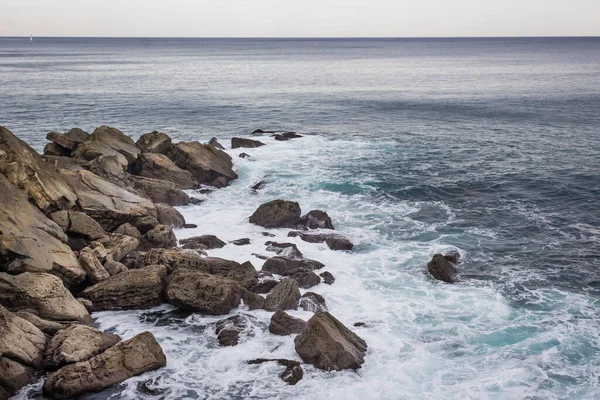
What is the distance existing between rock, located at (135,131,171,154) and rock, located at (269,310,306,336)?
2614 cm

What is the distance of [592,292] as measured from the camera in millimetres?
26844

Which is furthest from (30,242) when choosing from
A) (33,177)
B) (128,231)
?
(128,231)

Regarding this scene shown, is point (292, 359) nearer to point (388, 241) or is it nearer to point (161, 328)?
point (161, 328)

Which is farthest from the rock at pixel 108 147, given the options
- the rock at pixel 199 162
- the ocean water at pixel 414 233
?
the ocean water at pixel 414 233

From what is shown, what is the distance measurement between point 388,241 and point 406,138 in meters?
29.3

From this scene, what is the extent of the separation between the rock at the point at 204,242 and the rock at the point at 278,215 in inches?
153

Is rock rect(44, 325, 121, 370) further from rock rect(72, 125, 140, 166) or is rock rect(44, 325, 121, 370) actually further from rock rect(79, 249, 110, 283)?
rock rect(72, 125, 140, 166)

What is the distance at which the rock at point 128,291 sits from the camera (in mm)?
24234

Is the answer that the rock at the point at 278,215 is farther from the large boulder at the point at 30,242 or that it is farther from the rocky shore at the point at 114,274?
the large boulder at the point at 30,242

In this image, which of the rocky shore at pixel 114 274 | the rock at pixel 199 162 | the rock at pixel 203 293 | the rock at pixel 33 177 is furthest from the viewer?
the rock at pixel 199 162

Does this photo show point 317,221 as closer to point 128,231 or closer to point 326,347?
point 128,231

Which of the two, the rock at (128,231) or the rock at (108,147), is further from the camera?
the rock at (108,147)

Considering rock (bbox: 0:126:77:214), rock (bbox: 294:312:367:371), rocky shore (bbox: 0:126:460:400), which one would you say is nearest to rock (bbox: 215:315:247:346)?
rocky shore (bbox: 0:126:460:400)

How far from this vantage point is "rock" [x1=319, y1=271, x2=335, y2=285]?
2753 cm
